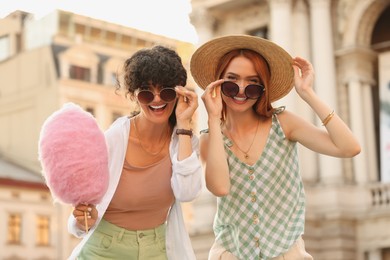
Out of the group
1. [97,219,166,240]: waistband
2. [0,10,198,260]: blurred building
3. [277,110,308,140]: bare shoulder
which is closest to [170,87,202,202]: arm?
[97,219,166,240]: waistband

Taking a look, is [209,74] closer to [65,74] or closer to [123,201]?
[123,201]

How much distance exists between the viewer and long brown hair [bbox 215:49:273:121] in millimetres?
4285

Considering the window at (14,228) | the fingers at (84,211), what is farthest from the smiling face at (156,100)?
the window at (14,228)

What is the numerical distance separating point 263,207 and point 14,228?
29.7m

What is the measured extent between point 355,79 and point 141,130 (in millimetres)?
18459

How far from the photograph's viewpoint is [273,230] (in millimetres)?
4168

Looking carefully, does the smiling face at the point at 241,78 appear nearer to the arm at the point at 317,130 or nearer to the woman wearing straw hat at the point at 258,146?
the woman wearing straw hat at the point at 258,146

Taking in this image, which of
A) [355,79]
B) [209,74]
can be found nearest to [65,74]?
[355,79]


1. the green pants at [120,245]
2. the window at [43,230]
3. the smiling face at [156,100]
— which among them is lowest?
the window at [43,230]

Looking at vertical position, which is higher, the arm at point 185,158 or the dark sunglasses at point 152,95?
the dark sunglasses at point 152,95

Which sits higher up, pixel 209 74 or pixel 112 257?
pixel 209 74

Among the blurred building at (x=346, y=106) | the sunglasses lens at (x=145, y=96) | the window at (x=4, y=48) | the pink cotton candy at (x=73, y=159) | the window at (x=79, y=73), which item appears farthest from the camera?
the window at (x=4, y=48)

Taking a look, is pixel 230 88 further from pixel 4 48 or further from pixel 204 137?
pixel 4 48

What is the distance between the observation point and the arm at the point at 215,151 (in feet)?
13.3
